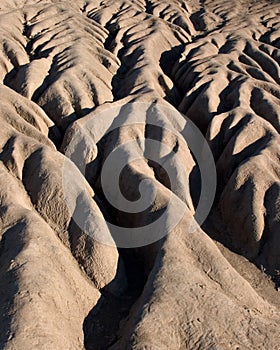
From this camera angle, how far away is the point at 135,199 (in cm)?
1494

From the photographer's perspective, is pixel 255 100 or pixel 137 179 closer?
pixel 137 179

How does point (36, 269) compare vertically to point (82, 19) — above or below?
above

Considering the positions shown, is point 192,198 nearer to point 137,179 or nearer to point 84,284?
point 137,179

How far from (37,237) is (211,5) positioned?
137 feet

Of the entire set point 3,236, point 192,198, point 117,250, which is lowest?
point 192,198

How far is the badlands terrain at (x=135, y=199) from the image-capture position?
10.7m

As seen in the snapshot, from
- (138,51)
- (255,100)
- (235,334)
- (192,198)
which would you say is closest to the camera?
(235,334)

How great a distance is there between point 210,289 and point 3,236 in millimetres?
6038

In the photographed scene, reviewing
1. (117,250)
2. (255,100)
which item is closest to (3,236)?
(117,250)

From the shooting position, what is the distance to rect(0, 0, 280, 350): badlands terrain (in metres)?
10.7

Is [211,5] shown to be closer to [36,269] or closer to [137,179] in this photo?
[137,179]

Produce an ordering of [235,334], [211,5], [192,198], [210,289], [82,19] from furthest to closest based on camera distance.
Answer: [211,5], [82,19], [192,198], [210,289], [235,334]

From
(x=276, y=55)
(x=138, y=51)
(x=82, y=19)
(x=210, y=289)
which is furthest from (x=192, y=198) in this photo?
(x=82, y=19)

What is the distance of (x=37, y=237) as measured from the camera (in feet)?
39.1
